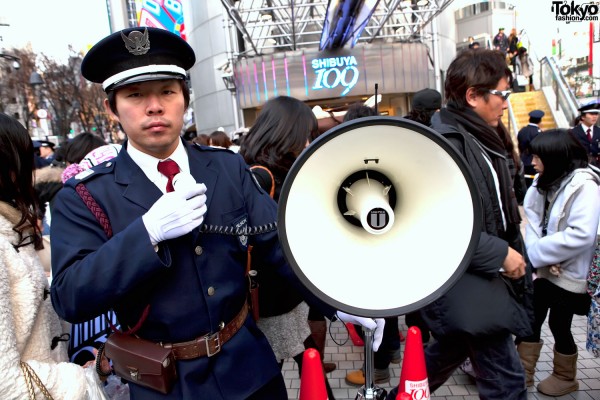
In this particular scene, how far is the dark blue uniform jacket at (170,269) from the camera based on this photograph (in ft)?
3.96

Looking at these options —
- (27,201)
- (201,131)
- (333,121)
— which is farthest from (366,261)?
(201,131)

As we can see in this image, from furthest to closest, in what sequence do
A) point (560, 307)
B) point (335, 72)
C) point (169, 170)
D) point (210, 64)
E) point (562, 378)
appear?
1. point (210, 64)
2. point (335, 72)
3. point (562, 378)
4. point (560, 307)
5. point (169, 170)

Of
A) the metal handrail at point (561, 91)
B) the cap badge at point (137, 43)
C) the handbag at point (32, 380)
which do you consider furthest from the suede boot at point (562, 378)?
the metal handrail at point (561, 91)

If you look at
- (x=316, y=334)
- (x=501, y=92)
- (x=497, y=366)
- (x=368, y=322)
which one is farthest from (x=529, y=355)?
(x=368, y=322)

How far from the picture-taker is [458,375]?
10.8 feet

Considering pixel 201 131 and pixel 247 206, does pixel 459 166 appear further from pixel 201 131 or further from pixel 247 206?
pixel 201 131

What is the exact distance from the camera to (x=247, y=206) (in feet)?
5.37

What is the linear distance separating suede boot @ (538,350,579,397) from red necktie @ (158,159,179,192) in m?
2.93

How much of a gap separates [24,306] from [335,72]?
47.5 feet

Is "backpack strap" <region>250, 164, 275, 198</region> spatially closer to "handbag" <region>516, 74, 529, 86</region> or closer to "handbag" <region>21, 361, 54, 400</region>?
"handbag" <region>21, 361, 54, 400</region>

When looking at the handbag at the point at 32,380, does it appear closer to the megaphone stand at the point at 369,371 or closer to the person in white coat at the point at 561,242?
the megaphone stand at the point at 369,371

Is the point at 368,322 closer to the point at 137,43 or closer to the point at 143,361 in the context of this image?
the point at 143,361

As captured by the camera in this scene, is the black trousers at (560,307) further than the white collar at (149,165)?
Yes

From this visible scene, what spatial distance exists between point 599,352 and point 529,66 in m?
15.3
